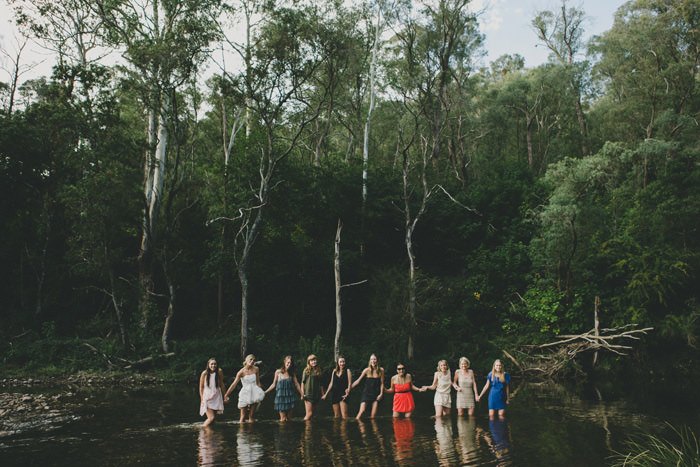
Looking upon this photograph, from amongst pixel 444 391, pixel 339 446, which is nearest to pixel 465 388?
pixel 444 391

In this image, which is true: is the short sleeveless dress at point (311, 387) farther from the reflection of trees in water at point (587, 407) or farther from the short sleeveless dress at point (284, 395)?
the reflection of trees in water at point (587, 407)

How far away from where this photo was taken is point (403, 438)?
1052cm

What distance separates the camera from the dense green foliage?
23.5 meters

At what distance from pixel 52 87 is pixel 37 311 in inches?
437

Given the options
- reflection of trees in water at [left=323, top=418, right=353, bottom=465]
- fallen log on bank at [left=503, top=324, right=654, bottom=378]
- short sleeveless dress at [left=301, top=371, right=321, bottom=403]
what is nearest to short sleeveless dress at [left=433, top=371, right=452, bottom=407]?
reflection of trees in water at [left=323, top=418, right=353, bottom=465]

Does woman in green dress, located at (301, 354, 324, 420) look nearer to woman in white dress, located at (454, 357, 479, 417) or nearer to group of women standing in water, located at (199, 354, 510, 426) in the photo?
group of women standing in water, located at (199, 354, 510, 426)

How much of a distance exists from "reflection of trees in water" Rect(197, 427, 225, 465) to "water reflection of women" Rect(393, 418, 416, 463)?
9.70 feet

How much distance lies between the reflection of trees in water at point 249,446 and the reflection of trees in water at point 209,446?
0.33 meters

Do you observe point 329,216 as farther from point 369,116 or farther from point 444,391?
point 444,391

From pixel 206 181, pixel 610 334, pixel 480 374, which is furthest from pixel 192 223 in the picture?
pixel 610 334

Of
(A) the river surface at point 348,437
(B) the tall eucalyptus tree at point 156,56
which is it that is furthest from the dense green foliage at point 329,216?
(A) the river surface at point 348,437

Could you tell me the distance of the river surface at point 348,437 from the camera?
9.05 meters

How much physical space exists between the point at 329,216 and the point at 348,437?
764 inches

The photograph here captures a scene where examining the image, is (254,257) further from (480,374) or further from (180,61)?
(480,374)
